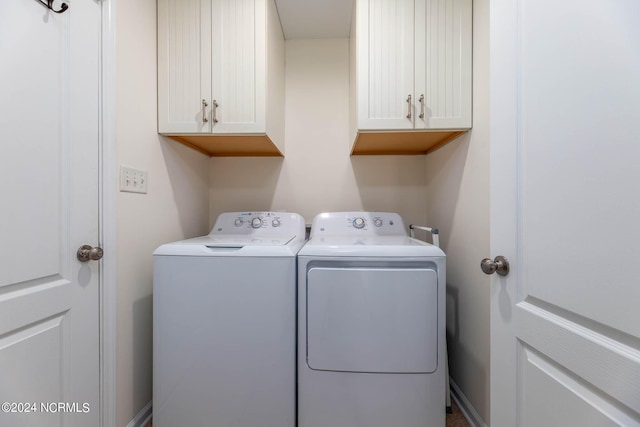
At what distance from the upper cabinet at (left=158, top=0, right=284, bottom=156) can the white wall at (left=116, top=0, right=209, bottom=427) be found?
0.08 metres

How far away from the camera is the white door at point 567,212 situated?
466 millimetres

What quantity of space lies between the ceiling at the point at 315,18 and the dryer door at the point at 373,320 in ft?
5.33

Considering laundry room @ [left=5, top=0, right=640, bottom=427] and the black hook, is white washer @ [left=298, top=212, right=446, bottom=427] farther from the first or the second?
the black hook

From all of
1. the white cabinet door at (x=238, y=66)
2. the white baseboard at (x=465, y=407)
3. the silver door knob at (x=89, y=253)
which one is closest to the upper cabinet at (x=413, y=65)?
the white cabinet door at (x=238, y=66)

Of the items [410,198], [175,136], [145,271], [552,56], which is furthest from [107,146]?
[410,198]

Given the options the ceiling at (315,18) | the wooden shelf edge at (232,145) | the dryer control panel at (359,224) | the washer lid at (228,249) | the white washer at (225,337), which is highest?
the ceiling at (315,18)

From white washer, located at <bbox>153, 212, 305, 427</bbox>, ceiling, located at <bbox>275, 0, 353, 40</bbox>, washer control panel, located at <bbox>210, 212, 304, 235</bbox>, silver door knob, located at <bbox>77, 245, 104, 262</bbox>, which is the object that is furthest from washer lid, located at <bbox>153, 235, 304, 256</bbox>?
ceiling, located at <bbox>275, 0, 353, 40</bbox>

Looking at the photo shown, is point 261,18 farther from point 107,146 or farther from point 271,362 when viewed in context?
point 271,362

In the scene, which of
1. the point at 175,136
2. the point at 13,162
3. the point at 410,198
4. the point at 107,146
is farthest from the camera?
the point at 410,198

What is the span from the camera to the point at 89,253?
1.02 m

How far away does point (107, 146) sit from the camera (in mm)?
1098

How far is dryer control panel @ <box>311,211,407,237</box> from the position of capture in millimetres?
1744

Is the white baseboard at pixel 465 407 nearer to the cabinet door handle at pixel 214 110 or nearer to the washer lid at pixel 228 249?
the washer lid at pixel 228 249

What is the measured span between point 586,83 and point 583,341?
0.52 meters
